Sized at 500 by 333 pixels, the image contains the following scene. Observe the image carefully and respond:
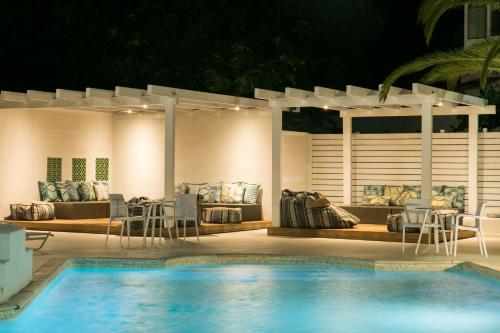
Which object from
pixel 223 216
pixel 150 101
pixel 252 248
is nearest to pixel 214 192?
pixel 223 216

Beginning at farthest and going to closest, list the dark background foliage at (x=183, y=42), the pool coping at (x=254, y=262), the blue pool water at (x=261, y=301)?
the dark background foliage at (x=183, y=42) < the pool coping at (x=254, y=262) < the blue pool water at (x=261, y=301)

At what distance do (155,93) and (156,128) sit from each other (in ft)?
12.1

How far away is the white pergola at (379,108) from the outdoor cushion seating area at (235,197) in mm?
1607

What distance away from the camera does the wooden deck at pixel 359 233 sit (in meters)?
15.6

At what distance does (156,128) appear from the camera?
20.2 metres

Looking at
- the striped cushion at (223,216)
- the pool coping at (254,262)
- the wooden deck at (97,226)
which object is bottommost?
the pool coping at (254,262)

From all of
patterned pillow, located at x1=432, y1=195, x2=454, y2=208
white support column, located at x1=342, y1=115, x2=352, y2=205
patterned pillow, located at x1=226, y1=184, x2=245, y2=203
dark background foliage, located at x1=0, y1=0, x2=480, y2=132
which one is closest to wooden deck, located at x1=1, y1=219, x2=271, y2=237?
patterned pillow, located at x1=226, y1=184, x2=245, y2=203

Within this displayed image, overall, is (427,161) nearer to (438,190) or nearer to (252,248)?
(438,190)

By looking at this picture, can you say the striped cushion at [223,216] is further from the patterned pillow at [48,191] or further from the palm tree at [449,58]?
the palm tree at [449,58]

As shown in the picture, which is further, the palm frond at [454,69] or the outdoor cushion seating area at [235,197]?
the outdoor cushion seating area at [235,197]

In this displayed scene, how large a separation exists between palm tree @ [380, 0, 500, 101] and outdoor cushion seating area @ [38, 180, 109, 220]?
6.77 m

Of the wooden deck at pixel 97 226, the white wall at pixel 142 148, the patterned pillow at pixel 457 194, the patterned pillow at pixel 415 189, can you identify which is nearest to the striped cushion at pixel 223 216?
the wooden deck at pixel 97 226

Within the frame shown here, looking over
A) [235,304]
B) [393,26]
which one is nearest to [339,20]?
[393,26]

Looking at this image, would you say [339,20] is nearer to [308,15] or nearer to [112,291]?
[308,15]
